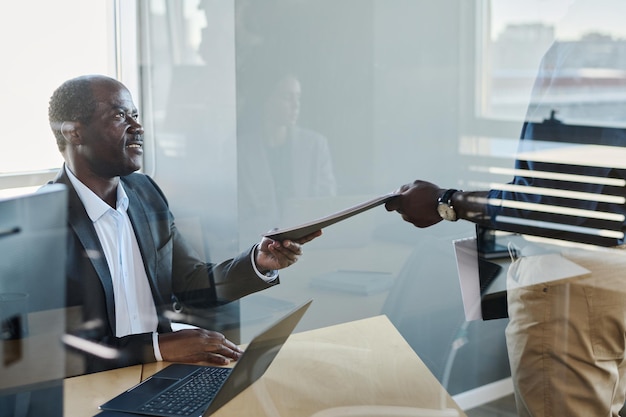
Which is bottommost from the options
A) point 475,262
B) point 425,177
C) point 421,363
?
point 421,363

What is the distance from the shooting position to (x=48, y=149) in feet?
5.53

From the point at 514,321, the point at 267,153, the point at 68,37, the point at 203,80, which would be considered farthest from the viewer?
the point at 203,80

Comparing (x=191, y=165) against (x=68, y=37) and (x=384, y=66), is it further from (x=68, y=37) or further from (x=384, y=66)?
(x=384, y=66)

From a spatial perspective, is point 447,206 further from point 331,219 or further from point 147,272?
point 147,272

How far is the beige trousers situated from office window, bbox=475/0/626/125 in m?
0.31

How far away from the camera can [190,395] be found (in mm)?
1388

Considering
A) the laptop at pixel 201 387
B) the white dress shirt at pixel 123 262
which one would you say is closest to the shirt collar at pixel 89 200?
the white dress shirt at pixel 123 262

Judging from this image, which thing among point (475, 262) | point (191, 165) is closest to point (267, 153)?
point (191, 165)

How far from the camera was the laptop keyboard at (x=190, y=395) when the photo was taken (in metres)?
1.33

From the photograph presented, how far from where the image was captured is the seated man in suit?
1.68 meters

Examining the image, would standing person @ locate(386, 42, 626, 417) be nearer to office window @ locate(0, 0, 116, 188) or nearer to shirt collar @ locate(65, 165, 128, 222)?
shirt collar @ locate(65, 165, 128, 222)

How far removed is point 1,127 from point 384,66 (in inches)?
36.3

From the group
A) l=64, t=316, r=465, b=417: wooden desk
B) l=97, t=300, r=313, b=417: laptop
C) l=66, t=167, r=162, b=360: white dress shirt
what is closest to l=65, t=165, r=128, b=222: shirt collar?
l=66, t=167, r=162, b=360: white dress shirt

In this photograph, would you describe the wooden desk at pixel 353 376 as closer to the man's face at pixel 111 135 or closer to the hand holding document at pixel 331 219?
the hand holding document at pixel 331 219
